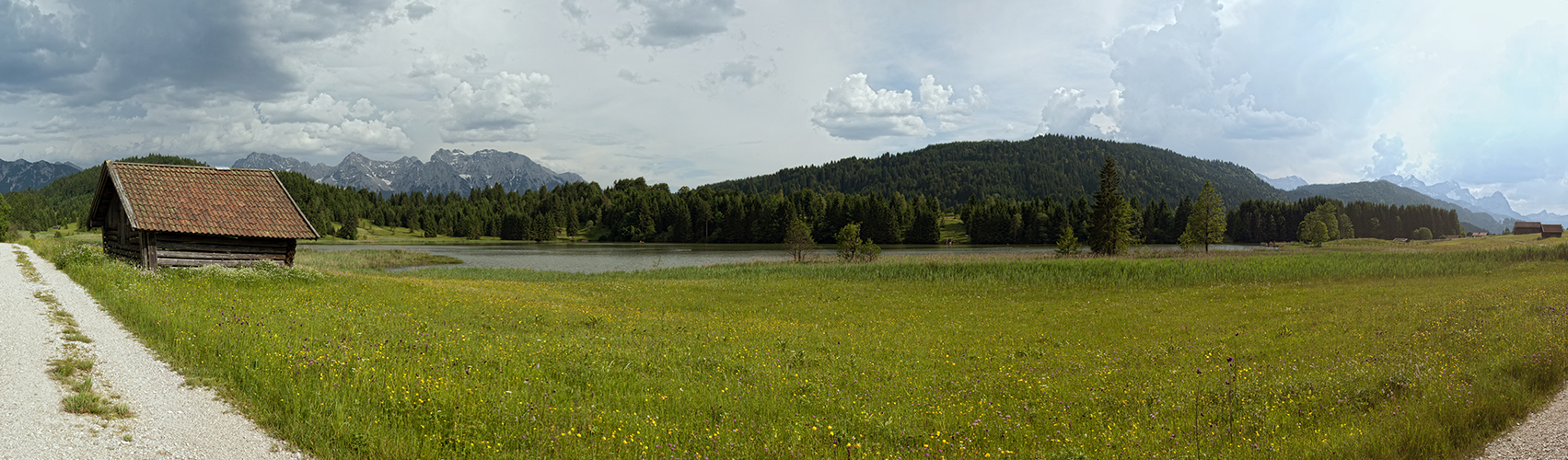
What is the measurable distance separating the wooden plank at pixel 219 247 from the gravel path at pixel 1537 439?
37078mm

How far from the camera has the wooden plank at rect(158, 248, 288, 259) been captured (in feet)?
88.1

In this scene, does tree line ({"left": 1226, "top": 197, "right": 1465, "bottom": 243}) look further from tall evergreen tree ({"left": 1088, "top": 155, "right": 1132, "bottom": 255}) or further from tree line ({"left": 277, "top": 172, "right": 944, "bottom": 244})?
tall evergreen tree ({"left": 1088, "top": 155, "right": 1132, "bottom": 255})

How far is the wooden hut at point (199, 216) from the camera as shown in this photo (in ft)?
87.5

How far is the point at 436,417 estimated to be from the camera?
7.97m

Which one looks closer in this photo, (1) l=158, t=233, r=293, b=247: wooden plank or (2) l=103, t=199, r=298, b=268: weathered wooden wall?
(2) l=103, t=199, r=298, b=268: weathered wooden wall

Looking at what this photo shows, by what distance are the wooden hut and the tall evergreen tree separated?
6048cm

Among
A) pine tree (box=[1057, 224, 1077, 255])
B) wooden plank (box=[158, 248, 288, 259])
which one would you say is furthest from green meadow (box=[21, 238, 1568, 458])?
pine tree (box=[1057, 224, 1077, 255])

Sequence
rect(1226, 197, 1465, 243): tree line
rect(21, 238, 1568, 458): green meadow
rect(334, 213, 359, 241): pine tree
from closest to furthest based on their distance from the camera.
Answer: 1. rect(21, 238, 1568, 458): green meadow
2. rect(1226, 197, 1465, 243): tree line
3. rect(334, 213, 359, 241): pine tree

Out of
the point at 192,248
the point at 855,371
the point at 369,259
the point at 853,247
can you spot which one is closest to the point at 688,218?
the point at 369,259

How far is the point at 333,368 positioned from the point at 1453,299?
27.3 m

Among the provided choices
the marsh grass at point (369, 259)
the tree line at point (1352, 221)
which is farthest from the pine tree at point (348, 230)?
the tree line at point (1352, 221)

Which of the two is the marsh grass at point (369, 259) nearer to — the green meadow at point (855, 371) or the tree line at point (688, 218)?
the green meadow at point (855, 371)

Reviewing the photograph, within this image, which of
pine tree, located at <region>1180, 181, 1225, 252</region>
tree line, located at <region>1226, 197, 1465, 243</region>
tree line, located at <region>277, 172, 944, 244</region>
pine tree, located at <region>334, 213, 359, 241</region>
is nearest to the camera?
pine tree, located at <region>1180, 181, 1225, 252</region>

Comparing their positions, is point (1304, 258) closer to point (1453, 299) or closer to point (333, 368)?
point (1453, 299)
